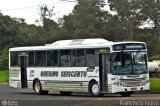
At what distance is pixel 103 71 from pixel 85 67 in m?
1.42

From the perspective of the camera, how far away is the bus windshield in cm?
2908

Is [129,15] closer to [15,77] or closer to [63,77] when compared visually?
[15,77]

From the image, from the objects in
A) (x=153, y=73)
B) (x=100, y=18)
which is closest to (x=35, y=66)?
(x=153, y=73)

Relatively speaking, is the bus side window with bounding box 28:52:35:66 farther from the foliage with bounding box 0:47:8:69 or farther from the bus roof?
the foliage with bounding box 0:47:8:69

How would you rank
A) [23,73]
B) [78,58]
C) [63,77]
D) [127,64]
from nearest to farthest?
[127,64], [78,58], [63,77], [23,73]

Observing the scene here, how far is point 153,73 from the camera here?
53281mm

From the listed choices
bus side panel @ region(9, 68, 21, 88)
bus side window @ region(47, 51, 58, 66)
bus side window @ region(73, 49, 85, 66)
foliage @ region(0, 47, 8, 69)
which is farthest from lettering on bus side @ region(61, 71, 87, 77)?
foliage @ region(0, 47, 8, 69)

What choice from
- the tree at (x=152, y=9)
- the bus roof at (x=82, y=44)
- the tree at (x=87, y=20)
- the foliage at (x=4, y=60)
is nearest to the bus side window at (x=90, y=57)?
the bus roof at (x=82, y=44)

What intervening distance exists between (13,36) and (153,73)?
1951 inches

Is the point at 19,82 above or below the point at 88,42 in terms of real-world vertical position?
below

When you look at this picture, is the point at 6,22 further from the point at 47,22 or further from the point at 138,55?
the point at 138,55

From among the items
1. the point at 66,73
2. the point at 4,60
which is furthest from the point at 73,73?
the point at 4,60

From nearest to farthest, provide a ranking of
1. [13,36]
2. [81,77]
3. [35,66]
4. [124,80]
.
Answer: [124,80] → [81,77] → [35,66] → [13,36]

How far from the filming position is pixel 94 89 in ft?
98.9
